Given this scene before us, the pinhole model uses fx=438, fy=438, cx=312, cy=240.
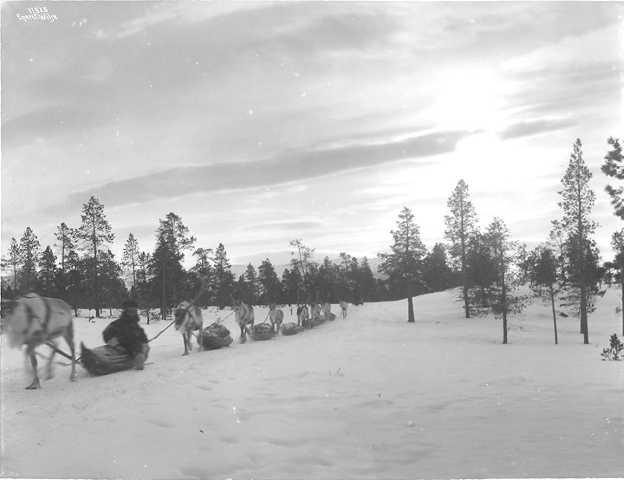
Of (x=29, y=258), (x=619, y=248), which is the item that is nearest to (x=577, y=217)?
(x=619, y=248)

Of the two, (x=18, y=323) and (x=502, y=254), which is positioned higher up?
(x=502, y=254)

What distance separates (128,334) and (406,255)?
33.6 meters

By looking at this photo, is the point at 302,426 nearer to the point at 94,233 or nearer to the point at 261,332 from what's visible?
the point at 94,233

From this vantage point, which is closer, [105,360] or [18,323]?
[18,323]

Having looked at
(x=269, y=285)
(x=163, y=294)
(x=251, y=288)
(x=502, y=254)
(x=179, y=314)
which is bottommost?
(x=179, y=314)

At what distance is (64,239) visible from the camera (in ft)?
19.1

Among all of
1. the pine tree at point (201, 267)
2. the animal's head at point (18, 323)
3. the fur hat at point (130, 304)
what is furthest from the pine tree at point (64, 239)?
the fur hat at point (130, 304)

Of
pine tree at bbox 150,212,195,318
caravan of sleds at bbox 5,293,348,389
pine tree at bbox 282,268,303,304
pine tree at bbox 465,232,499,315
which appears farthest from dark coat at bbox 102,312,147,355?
pine tree at bbox 465,232,499,315

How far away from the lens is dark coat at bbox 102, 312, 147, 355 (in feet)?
29.0

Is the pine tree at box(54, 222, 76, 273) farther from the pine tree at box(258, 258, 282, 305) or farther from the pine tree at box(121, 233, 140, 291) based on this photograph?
the pine tree at box(258, 258, 282, 305)

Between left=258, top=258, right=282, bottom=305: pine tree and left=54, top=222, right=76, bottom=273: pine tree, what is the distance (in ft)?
32.5

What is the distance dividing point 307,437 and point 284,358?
23.6ft

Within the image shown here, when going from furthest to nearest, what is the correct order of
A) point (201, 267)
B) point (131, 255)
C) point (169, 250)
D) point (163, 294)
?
point (163, 294)
point (201, 267)
point (169, 250)
point (131, 255)

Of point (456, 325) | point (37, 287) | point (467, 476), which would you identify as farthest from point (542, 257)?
point (37, 287)
